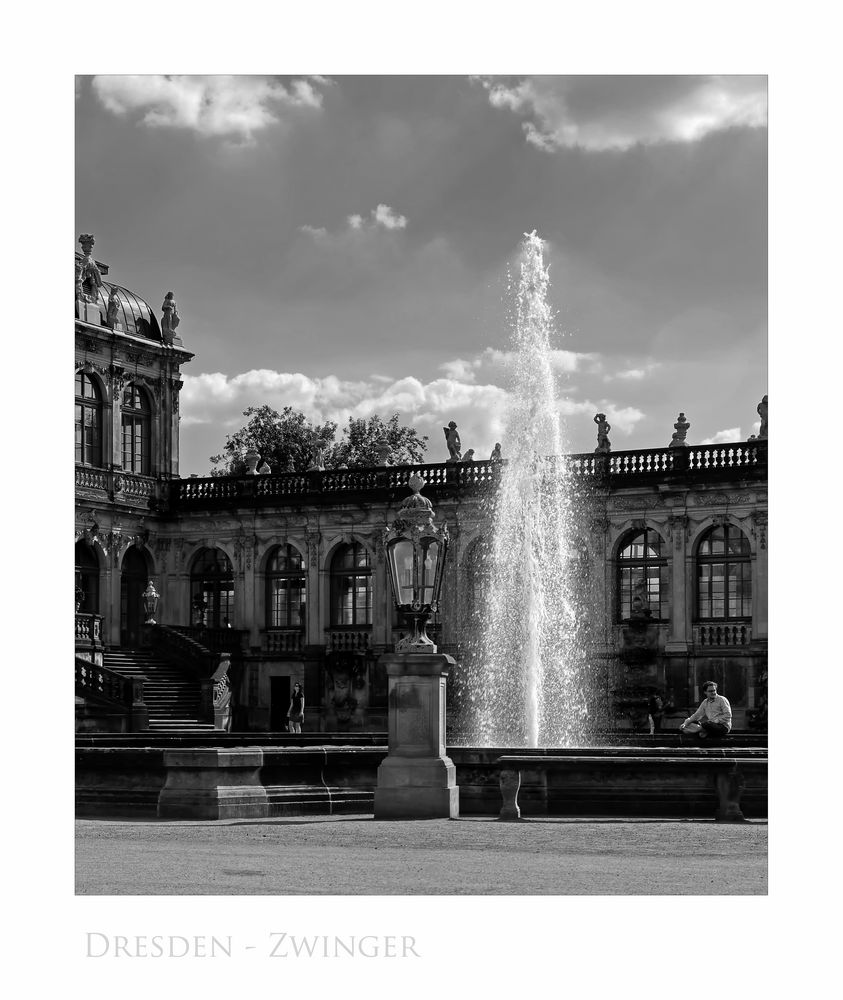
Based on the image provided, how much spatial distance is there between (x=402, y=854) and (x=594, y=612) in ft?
104

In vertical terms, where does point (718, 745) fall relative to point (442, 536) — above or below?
below

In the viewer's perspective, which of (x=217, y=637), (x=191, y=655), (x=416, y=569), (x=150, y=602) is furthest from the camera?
(x=217, y=637)

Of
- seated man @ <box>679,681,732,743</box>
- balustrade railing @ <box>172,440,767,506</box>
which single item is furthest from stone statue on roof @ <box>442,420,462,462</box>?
seated man @ <box>679,681,732,743</box>

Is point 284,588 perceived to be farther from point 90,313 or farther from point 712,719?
point 712,719

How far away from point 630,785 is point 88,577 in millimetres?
32087

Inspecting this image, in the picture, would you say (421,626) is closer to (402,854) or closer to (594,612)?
(402,854)

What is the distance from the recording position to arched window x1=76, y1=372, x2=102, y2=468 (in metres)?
50.5

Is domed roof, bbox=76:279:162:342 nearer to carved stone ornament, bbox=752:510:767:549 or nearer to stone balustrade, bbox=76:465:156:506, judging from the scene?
stone balustrade, bbox=76:465:156:506

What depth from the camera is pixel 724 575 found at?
46.8m

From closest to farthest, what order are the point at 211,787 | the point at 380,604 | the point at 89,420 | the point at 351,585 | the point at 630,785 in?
the point at 211,787
the point at 630,785
the point at 380,604
the point at 89,420
the point at 351,585

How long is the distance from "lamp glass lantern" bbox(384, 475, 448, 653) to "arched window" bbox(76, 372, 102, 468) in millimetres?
30430

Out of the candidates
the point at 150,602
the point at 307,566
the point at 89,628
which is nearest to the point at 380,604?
the point at 307,566
